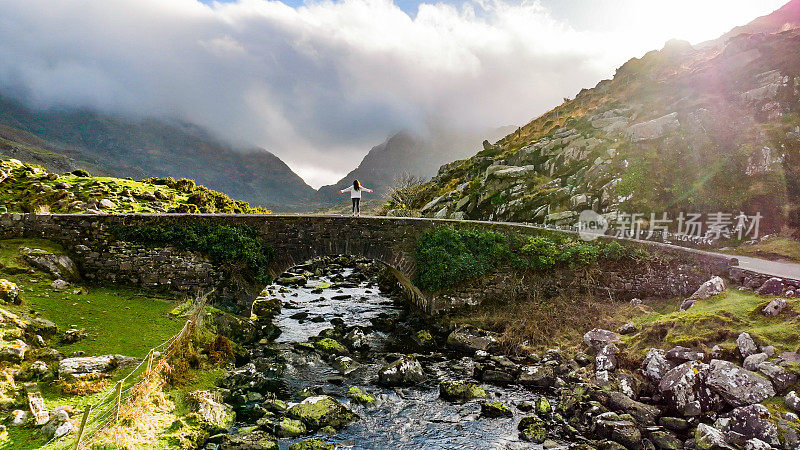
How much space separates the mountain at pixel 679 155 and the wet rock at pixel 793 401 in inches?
774

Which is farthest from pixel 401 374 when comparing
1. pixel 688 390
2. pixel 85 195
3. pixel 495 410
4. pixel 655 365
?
pixel 85 195

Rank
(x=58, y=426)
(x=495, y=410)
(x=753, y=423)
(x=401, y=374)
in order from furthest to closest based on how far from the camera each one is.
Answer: (x=401, y=374), (x=495, y=410), (x=753, y=423), (x=58, y=426)

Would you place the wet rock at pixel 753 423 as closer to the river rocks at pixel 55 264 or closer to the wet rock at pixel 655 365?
the wet rock at pixel 655 365

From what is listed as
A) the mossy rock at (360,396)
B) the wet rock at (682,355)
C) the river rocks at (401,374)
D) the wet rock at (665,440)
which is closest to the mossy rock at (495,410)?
the river rocks at (401,374)

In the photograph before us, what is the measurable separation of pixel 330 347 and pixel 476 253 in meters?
10.3

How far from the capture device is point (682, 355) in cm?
1362

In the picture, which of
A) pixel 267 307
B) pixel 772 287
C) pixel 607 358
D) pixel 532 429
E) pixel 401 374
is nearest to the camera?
pixel 532 429

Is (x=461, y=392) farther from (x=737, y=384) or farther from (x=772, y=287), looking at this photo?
(x=772, y=287)

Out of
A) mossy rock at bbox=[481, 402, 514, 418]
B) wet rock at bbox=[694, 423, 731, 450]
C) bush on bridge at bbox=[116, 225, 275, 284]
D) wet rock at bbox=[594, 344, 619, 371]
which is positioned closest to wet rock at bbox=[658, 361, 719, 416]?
wet rock at bbox=[694, 423, 731, 450]

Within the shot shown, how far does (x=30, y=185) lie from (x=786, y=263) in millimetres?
49768

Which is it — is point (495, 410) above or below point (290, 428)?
above

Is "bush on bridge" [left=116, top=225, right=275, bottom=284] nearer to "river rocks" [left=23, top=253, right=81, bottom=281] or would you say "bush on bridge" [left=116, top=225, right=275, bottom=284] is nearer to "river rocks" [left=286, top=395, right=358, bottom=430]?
"river rocks" [left=23, top=253, right=81, bottom=281]

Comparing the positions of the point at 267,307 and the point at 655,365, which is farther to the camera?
the point at 267,307

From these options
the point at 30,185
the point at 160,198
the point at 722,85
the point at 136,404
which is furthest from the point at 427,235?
the point at 722,85
